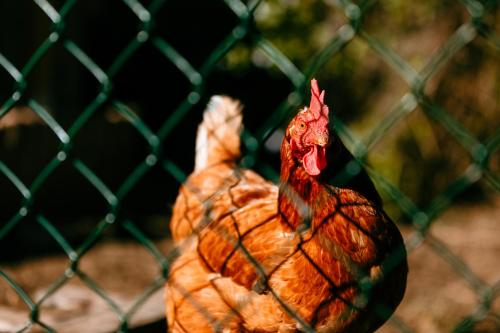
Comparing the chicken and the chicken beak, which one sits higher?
the chicken beak

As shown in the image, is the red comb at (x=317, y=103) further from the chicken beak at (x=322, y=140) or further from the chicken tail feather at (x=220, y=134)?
the chicken tail feather at (x=220, y=134)

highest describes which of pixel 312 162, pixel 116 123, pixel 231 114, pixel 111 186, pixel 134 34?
pixel 134 34

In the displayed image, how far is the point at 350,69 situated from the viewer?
534cm

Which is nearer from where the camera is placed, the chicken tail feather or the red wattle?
the red wattle

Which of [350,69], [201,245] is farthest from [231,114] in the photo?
[350,69]

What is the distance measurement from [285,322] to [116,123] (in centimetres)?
391

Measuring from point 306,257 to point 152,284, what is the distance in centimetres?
210

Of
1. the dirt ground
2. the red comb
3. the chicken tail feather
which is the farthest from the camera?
the chicken tail feather

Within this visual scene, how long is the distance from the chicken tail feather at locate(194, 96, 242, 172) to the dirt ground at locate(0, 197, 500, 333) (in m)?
0.73

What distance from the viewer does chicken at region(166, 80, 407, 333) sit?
1.91 m

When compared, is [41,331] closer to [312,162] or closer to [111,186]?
[312,162]

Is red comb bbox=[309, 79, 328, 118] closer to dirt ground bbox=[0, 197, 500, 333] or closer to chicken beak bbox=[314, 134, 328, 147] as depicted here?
chicken beak bbox=[314, 134, 328, 147]

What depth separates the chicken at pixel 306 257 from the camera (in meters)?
1.91

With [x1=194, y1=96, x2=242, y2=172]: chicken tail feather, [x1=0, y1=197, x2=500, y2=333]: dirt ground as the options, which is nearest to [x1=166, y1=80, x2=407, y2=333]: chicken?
[x1=0, y1=197, x2=500, y2=333]: dirt ground
